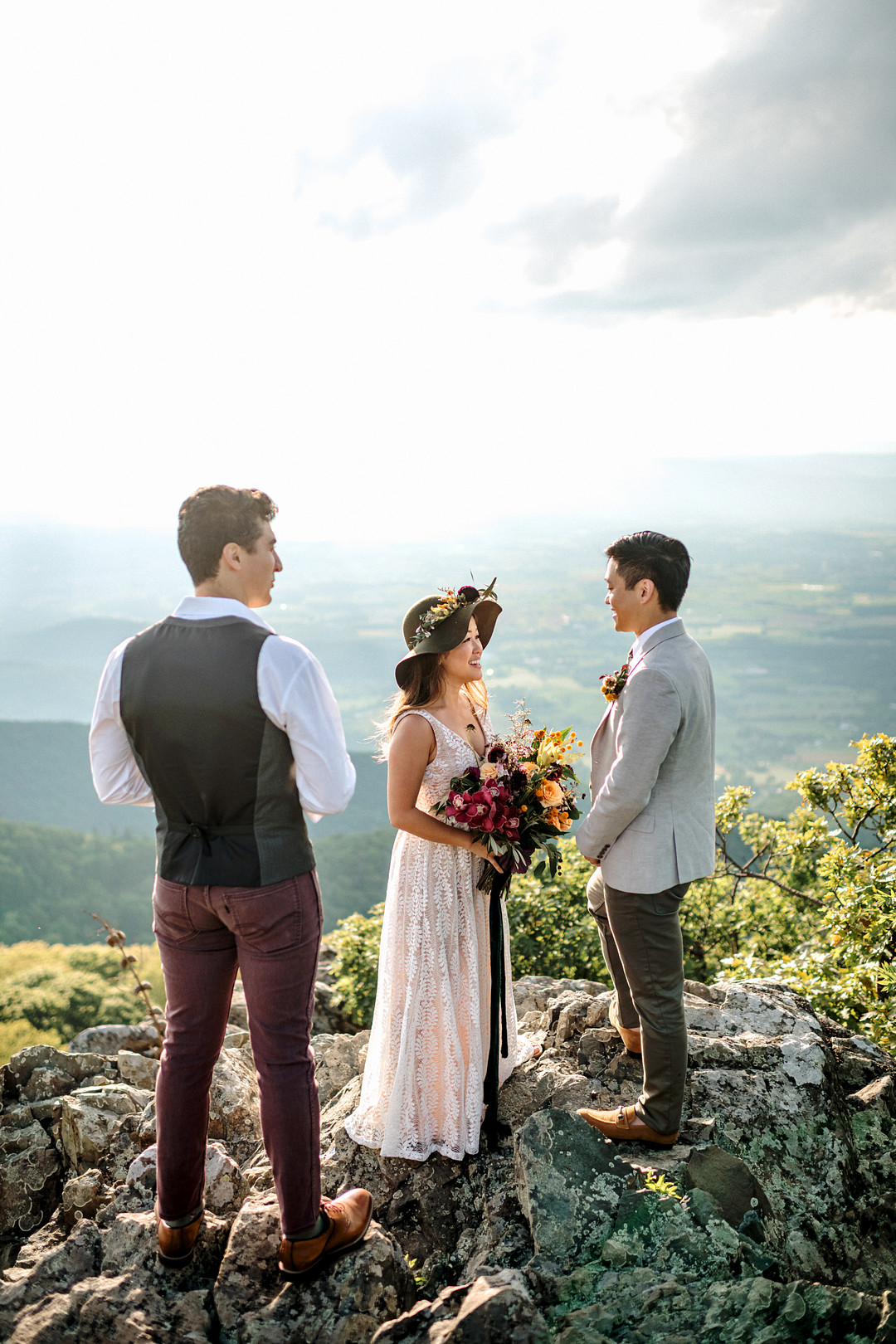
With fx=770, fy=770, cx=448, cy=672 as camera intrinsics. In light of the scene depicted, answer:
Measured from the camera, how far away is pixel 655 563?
3.35 meters

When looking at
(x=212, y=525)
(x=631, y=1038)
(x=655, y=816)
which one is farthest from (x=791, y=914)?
(x=212, y=525)

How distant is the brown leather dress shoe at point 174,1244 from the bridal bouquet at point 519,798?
1.73m

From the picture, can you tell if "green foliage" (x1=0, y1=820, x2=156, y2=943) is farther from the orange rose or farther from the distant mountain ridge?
the orange rose

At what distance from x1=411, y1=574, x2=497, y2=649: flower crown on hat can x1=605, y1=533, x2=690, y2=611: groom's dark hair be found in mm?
585

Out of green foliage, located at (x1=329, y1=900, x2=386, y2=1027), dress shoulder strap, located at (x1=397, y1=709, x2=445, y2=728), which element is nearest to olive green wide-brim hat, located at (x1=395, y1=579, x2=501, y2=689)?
dress shoulder strap, located at (x1=397, y1=709, x2=445, y2=728)

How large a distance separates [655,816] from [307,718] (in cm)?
167

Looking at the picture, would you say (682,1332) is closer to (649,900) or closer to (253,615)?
(649,900)

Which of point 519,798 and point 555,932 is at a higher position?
point 519,798

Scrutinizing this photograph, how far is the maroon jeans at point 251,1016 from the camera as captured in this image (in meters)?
2.63

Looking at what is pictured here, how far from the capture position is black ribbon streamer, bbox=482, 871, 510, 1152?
356cm

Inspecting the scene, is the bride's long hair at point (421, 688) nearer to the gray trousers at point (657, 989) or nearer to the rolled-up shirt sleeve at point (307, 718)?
the rolled-up shirt sleeve at point (307, 718)

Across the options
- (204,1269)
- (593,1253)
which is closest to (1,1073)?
(204,1269)

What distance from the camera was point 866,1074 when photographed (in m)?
4.09

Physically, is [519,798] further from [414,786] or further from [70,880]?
[70,880]
